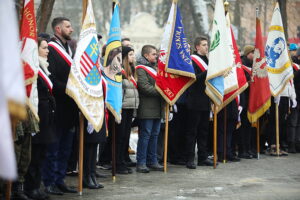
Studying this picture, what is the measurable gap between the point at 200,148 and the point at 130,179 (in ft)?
7.11

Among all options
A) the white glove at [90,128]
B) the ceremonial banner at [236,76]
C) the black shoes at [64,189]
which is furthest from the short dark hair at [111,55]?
the ceremonial banner at [236,76]

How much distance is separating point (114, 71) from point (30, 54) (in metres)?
2.30

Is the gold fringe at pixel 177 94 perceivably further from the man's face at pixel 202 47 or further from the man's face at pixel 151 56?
the man's face at pixel 202 47

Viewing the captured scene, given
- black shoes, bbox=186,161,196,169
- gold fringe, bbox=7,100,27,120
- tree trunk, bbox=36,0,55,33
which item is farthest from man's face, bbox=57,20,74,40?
gold fringe, bbox=7,100,27,120

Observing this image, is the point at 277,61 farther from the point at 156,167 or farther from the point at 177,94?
the point at 156,167

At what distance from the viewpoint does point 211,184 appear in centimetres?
956

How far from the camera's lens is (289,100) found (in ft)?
45.4

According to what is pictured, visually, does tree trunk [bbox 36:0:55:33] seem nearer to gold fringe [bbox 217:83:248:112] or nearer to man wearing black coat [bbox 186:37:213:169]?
man wearing black coat [bbox 186:37:213:169]

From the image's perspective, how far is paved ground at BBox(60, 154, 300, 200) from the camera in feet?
27.9

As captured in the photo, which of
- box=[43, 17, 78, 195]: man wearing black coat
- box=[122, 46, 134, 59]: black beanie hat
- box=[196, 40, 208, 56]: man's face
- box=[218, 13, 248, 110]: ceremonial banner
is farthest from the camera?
box=[218, 13, 248, 110]: ceremonial banner

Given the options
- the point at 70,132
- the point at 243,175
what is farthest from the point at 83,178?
the point at 243,175

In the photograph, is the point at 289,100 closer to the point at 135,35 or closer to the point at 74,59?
the point at 74,59

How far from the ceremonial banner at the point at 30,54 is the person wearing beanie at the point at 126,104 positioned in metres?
3.02

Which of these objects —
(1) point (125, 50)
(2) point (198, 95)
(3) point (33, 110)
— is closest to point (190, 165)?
(2) point (198, 95)
